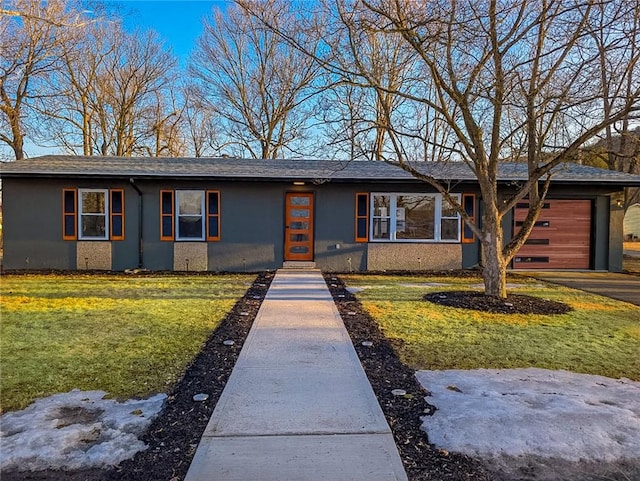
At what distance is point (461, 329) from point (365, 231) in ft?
21.5

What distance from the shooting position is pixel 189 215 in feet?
A: 39.4

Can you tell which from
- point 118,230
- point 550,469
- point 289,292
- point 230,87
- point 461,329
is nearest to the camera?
point 550,469

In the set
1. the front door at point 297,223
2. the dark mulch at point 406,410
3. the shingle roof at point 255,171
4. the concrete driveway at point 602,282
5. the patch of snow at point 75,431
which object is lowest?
the dark mulch at point 406,410

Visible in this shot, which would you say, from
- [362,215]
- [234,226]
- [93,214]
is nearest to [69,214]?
[93,214]

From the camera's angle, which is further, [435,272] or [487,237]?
[435,272]

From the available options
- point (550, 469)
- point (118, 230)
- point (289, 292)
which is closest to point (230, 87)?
point (118, 230)

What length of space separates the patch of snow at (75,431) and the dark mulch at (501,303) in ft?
17.0

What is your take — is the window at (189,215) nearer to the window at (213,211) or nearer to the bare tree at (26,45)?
the window at (213,211)

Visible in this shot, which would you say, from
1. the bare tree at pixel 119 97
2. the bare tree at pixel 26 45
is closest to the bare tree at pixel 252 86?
the bare tree at pixel 119 97

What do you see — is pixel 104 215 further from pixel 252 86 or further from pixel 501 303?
pixel 252 86

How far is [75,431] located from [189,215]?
9.54 metres

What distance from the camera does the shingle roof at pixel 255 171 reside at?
11.3 m

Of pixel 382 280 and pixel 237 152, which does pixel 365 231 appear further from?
pixel 237 152

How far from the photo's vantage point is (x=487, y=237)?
7.39m
